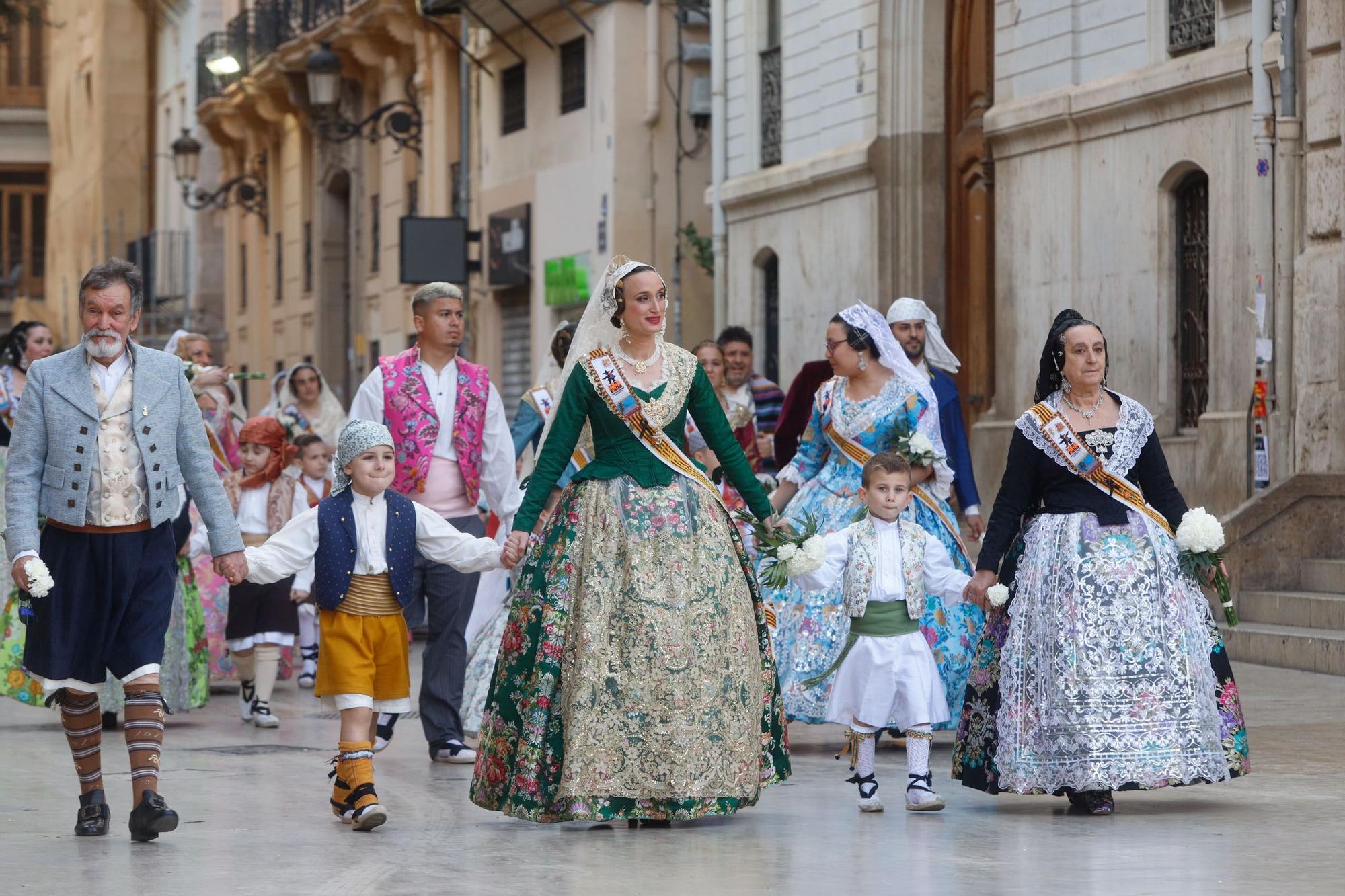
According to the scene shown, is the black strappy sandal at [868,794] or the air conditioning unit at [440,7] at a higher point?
the air conditioning unit at [440,7]

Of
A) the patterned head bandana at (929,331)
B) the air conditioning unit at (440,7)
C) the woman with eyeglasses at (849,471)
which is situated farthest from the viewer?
the air conditioning unit at (440,7)

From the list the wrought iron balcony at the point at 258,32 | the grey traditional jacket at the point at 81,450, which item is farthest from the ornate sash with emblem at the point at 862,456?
the wrought iron balcony at the point at 258,32

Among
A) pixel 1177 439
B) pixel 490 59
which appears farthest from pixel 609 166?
pixel 1177 439

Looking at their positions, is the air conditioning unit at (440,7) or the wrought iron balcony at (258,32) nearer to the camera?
the air conditioning unit at (440,7)

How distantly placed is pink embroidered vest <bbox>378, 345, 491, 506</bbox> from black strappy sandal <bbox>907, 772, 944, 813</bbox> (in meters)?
2.67

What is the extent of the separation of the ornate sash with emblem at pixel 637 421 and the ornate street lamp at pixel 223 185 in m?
29.0

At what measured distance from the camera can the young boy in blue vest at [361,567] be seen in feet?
26.4

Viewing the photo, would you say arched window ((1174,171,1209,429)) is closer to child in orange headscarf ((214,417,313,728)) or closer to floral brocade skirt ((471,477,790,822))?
child in orange headscarf ((214,417,313,728))

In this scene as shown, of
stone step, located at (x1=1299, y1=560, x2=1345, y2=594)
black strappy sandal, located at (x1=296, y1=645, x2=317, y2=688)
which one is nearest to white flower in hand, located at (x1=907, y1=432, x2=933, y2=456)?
stone step, located at (x1=1299, y1=560, x2=1345, y2=594)

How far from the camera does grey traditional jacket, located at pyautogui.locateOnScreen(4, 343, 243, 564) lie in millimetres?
7672

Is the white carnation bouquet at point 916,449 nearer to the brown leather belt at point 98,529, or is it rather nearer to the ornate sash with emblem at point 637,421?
the ornate sash with emblem at point 637,421

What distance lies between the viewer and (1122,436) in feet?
26.8

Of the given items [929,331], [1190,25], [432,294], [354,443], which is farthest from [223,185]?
[354,443]

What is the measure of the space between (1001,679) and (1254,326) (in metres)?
7.41
